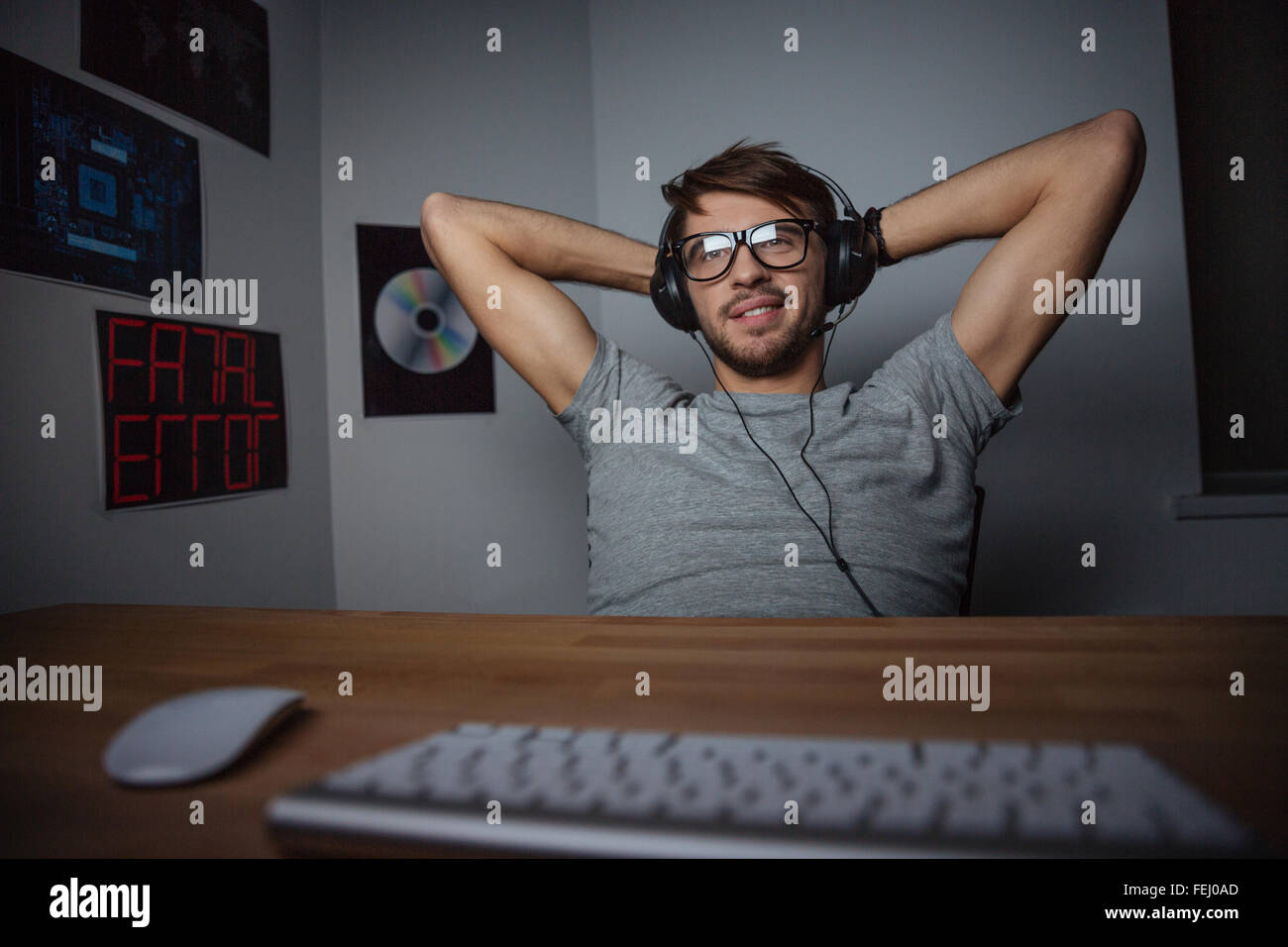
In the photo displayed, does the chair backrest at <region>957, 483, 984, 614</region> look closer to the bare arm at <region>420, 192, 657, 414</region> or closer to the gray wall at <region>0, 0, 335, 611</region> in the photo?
the bare arm at <region>420, 192, 657, 414</region>

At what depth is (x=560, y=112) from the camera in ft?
6.27

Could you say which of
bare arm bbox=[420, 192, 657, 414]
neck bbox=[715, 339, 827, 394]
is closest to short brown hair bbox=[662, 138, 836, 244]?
bare arm bbox=[420, 192, 657, 414]

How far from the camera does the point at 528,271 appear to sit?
1205mm

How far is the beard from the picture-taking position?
3.78 feet

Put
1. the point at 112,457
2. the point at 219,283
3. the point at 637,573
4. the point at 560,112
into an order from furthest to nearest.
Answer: the point at 560,112 < the point at 219,283 < the point at 112,457 < the point at 637,573

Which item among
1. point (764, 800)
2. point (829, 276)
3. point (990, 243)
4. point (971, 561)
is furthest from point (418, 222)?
point (764, 800)

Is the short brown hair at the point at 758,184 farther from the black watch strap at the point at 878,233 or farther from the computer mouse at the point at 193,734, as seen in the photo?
the computer mouse at the point at 193,734

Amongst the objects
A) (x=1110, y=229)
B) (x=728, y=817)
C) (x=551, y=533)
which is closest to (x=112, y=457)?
(x=551, y=533)

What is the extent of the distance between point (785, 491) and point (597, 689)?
1.88 ft

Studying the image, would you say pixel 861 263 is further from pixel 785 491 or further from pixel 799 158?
pixel 799 158

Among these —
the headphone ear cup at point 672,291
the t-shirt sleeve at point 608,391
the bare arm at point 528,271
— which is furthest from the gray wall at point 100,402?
the headphone ear cup at point 672,291

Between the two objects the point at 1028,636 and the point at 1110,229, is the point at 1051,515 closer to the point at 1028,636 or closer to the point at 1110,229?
the point at 1110,229

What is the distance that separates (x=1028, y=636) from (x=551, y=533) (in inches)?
60.0

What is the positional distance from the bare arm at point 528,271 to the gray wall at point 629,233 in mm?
595
